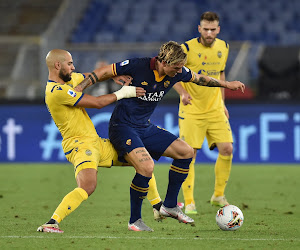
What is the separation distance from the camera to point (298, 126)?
1398cm

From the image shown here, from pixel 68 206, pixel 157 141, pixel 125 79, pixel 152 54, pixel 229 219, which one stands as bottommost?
pixel 229 219

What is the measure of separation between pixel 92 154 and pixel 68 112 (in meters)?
0.47

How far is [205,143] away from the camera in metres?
14.1

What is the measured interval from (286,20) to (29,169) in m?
9.55

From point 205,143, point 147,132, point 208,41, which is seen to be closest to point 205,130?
point 208,41

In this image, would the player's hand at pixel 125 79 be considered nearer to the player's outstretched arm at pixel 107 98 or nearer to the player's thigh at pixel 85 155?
the player's outstretched arm at pixel 107 98

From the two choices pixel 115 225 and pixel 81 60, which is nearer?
pixel 115 225

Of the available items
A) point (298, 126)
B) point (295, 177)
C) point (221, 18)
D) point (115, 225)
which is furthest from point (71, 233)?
point (221, 18)

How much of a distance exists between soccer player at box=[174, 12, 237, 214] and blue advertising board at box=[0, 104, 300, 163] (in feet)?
16.9

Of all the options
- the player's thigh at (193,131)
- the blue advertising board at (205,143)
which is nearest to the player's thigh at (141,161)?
the player's thigh at (193,131)

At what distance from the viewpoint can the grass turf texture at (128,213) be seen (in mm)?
6305

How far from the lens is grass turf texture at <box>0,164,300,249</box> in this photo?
6305 mm

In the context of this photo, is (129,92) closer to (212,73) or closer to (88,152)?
(88,152)

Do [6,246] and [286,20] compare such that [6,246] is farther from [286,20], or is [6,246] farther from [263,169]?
[286,20]
